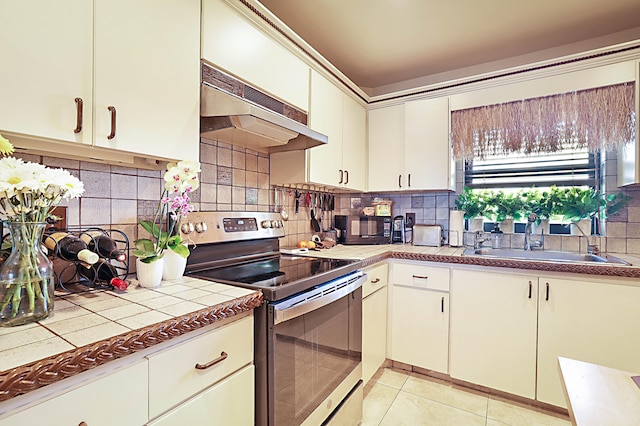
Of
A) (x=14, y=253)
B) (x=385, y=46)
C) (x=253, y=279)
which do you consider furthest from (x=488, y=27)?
(x=14, y=253)

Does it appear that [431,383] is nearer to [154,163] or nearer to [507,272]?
[507,272]

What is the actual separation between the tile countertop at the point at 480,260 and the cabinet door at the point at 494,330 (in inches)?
3.4

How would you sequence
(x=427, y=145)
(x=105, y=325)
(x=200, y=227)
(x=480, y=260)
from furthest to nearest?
(x=427, y=145)
(x=480, y=260)
(x=200, y=227)
(x=105, y=325)

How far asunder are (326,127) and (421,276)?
→ 121 centimetres

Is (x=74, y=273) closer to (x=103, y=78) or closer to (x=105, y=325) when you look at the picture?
(x=105, y=325)

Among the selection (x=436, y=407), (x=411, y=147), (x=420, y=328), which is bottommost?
(x=436, y=407)

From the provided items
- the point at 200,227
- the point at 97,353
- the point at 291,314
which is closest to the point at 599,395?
the point at 291,314

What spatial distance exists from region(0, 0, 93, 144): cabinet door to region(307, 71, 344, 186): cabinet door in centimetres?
122

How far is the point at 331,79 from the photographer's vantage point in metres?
2.16

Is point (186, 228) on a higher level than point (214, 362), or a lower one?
higher

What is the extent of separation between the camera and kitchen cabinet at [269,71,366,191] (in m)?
1.99

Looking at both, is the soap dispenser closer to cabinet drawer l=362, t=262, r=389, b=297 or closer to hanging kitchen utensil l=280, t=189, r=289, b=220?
cabinet drawer l=362, t=262, r=389, b=297

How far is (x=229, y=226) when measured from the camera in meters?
1.64

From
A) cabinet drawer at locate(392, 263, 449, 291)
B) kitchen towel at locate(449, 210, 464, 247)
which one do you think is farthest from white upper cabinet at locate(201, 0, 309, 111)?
kitchen towel at locate(449, 210, 464, 247)
